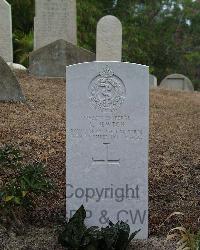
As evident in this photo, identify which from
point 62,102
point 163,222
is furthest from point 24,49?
point 163,222

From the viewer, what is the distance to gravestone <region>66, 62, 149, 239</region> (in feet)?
13.5

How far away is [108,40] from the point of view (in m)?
13.3

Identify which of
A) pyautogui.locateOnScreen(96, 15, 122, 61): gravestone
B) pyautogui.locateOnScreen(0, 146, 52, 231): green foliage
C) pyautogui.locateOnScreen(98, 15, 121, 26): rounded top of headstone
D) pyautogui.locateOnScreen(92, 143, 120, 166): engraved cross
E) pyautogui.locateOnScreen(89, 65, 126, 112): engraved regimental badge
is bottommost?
pyautogui.locateOnScreen(0, 146, 52, 231): green foliage

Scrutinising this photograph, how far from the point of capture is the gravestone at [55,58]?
11664 millimetres

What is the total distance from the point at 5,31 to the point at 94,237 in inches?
428

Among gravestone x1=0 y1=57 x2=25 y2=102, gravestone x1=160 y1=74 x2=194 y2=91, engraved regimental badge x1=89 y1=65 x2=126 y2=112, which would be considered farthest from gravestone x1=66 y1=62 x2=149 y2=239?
gravestone x1=160 y1=74 x2=194 y2=91

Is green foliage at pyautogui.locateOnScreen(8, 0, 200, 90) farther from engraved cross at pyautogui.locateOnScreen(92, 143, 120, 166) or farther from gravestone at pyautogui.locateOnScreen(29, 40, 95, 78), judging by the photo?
engraved cross at pyautogui.locateOnScreen(92, 143, 120, 166)

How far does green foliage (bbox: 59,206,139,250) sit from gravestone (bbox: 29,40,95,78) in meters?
8.07

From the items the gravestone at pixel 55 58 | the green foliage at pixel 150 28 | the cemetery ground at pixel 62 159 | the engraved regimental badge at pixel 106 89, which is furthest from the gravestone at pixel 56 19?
the engraved regimental badge at pixel 106 89

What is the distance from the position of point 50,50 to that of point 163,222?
7773 mm

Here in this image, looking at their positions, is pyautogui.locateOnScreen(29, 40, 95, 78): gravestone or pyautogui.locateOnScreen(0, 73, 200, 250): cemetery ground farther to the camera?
pyautogui.locateOnScreen(29, 40, 95, 78): gravestone

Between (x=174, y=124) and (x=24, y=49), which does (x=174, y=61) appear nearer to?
(x=24, y=49)

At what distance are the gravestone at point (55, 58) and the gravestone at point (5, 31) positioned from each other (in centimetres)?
219

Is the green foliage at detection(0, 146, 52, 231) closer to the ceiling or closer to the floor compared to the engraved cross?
closer to the floor
